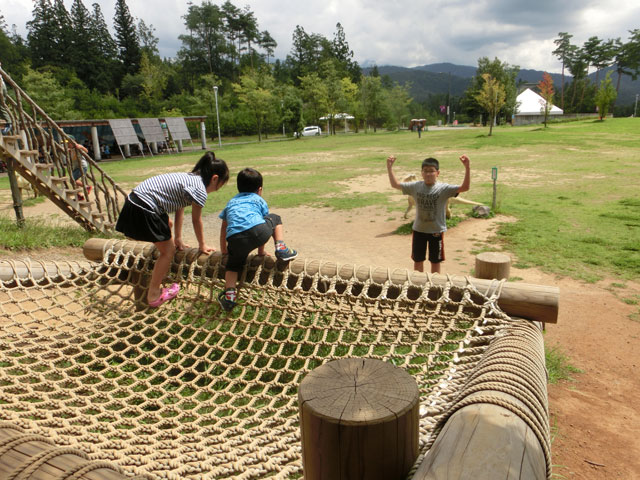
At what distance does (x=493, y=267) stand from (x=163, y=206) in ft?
7.55

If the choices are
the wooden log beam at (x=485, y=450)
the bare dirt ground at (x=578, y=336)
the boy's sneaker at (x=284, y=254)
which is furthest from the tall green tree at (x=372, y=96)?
the wooden log beam at (x=485, y=450)

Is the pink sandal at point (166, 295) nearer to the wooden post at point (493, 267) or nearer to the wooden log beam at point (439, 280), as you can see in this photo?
the wooden log beam at point (439, 280)

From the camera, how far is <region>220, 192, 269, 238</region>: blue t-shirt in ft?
10.1

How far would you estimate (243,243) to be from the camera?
10.00ft

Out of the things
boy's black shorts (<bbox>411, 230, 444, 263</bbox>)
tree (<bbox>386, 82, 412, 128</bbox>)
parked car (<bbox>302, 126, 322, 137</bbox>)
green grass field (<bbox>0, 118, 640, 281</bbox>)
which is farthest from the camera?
tree (<bbox>386, 82, 412, 128</bbox>)

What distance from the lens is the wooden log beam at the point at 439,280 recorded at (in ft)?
8.14

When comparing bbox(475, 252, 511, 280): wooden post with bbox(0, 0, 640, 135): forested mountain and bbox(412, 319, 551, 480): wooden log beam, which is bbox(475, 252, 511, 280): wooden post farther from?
bbox(0, 0, 640, 135): forested mountain

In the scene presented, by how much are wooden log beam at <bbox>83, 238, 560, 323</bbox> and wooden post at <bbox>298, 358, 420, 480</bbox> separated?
1.61 m

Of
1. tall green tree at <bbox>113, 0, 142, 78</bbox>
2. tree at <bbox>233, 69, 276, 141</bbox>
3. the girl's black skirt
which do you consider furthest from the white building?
the girl's black skirt

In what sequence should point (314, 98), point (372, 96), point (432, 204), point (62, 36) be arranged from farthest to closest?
1. point (62, 36)
2. point (372, 96)
3. point (314, 98)
4. point (432, 204)

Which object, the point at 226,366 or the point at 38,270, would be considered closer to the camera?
the point at 226,366

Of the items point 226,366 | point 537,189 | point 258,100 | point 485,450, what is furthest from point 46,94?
point 485,450

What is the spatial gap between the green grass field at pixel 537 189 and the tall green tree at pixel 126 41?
3482 cm

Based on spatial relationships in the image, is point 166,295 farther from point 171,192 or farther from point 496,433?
point 496,433
